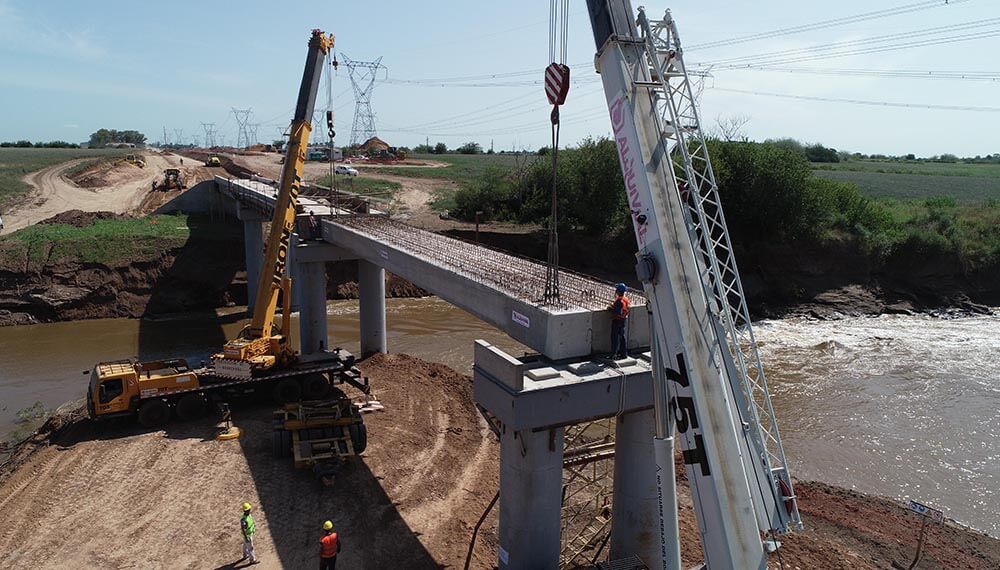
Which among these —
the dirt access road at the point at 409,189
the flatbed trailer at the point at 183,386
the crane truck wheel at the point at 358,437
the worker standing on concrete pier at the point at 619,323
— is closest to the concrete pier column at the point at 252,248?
the dirt access road at the point at 409,189

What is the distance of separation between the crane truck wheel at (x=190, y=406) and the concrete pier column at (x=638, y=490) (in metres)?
14.1

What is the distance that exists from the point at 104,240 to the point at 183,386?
27.2 metres

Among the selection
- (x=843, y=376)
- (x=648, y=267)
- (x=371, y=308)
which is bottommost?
(x=843, y=376)

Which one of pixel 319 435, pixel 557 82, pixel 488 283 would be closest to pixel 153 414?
pixel 319 435

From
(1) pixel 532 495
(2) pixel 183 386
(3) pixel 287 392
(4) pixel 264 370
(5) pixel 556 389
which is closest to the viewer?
(5) pixel 556 389

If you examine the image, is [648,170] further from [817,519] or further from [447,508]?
[817,519]

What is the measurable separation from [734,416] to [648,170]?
3.55 metres

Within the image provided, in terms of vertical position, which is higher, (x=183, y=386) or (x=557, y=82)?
(x=557, y=82)

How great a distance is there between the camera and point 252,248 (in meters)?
40.9

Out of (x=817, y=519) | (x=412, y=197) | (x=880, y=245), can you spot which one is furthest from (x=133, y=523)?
(x=412, y=197)

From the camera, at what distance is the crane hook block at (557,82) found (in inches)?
470

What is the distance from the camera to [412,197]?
2606 inches

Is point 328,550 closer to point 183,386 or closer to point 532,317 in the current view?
point 532,317

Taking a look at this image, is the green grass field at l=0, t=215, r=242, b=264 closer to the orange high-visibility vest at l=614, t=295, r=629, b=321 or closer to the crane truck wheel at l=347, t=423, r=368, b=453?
the crane truck wheel at l=347, t=423, r=368, b=453
